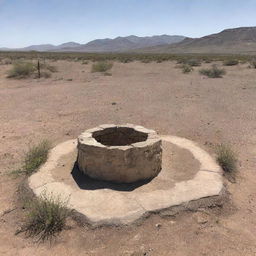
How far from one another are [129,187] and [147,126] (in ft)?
12.6

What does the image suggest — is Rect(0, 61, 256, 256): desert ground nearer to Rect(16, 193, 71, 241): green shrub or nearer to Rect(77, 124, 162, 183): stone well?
Rect(16, 193, 71, 241): green shrub

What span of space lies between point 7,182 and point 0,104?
6631 mm

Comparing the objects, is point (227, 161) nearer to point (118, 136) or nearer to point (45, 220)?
point (118, 136)

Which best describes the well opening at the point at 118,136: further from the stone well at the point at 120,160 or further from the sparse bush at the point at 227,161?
the sparse bush at the point at 227,161

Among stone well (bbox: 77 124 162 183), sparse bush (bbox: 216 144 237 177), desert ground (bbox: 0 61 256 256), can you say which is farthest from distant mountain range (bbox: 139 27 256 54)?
stone well (bbox: 77 124 162 183)

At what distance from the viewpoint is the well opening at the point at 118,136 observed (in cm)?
680

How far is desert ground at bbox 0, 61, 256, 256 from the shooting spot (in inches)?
165

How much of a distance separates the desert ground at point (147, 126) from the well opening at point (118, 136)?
1562mm

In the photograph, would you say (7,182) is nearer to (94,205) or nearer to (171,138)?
(94,205)

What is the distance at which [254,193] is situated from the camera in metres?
5.59

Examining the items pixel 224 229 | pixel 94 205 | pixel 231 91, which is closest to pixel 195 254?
pixel 224 229

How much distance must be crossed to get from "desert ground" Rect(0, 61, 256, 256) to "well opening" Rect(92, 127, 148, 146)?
156cm

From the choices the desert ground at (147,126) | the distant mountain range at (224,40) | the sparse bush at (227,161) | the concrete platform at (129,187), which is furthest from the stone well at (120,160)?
the distant mountain range at (224,40)

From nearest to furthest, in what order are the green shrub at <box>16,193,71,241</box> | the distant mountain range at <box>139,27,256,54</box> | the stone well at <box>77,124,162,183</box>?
the green shrub at <box>16,193,71,241</box>
the stone well at <box>77,124,162,183</box>
the distant mountain range at <box>139,27,256,54</box>
